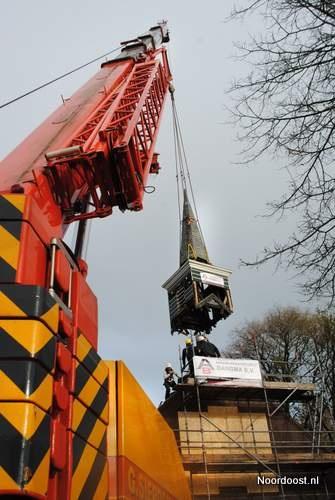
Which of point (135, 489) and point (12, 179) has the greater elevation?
point (12, 179)

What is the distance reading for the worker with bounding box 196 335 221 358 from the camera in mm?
16594

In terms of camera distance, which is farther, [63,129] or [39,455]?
[63,129]

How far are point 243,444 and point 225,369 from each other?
229cm

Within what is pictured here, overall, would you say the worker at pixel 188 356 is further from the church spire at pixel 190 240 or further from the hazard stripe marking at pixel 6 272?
the hazard stripe marking at pixel 6 272

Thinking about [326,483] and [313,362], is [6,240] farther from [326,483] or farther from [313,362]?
[313,362]

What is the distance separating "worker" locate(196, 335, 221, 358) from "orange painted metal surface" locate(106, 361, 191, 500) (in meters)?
11.6

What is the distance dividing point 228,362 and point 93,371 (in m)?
13.3

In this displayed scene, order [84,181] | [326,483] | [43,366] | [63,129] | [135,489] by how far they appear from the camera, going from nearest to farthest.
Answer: [43,366] < [135,489] < [84,181] < [63,129] < [326,483]

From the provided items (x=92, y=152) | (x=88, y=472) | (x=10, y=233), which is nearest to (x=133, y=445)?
(x=88, y=472)

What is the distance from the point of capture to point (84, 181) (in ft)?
16.2

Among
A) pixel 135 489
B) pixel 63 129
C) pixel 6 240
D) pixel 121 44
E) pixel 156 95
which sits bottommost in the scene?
pixel 135 489

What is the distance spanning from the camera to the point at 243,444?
1501 centimetres

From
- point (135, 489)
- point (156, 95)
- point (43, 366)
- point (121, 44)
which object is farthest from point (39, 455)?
point (121, 44)

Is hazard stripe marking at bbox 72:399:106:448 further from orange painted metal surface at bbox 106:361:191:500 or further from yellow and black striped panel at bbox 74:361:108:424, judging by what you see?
orange painted metal surface at bbox 106:361:191:500
